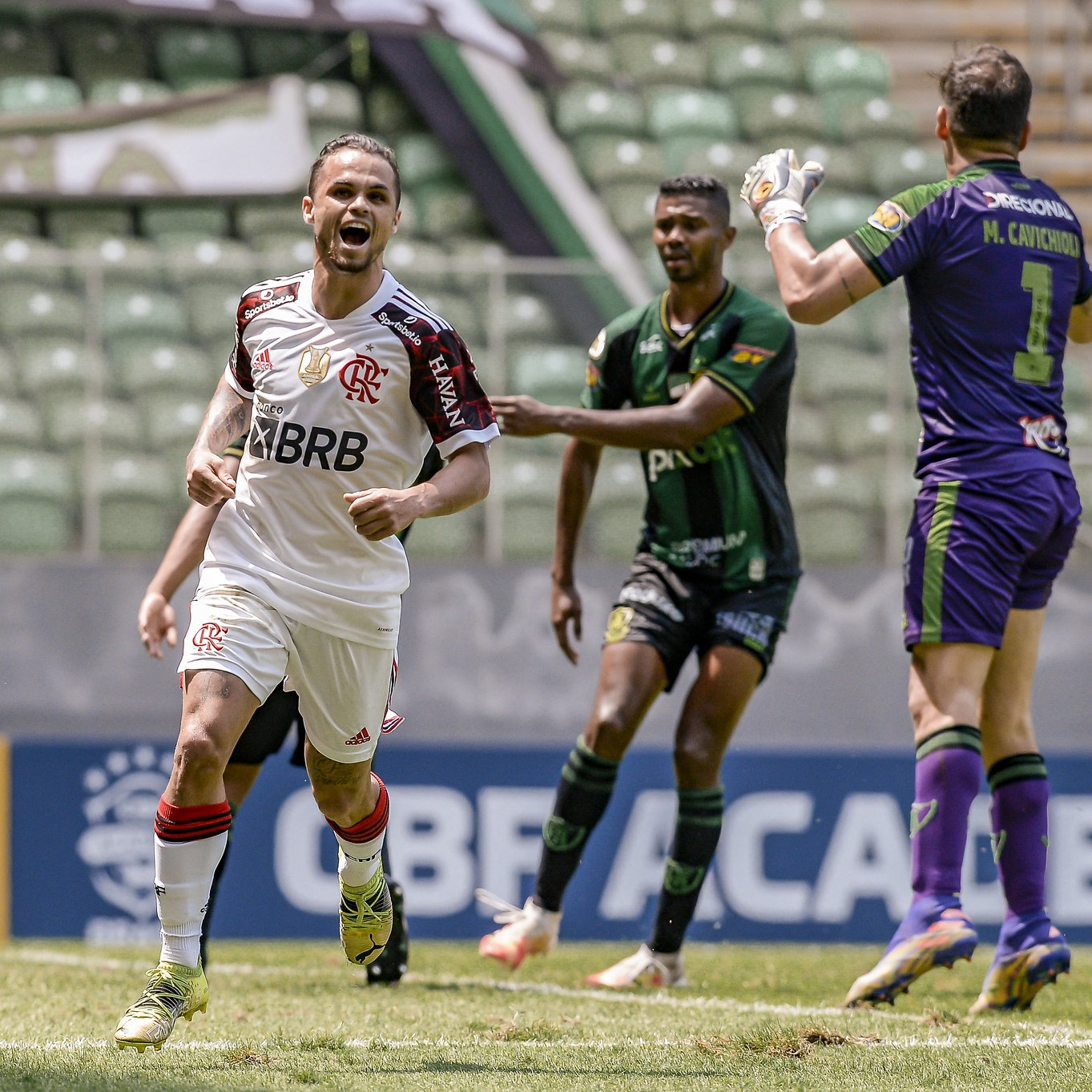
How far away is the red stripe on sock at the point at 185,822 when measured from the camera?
3.77 meters

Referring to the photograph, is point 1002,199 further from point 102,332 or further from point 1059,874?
point 102,332

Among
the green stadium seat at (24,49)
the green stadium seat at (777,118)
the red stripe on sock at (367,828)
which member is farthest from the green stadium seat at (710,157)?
the red stripe on sock at (367,828)

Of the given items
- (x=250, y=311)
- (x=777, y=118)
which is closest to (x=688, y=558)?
(x=250, y=311)

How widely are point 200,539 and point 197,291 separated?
520 cm

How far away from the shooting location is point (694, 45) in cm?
1355

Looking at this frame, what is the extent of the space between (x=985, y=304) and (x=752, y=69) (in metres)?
9.19

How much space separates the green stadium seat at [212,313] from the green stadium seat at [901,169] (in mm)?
5259

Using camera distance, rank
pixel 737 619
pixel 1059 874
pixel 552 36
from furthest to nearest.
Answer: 1. pixel 552 36
2. pixel 1059 874
3. pixel 737 619

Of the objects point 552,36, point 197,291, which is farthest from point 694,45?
point 197,291

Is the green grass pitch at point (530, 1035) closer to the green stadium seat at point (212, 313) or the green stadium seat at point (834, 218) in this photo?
the green stadium seat at point (212, 313)

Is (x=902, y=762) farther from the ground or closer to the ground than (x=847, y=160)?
closer to the ground

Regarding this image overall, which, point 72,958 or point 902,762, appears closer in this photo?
point 72,958

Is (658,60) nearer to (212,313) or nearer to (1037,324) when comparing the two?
(212,313)

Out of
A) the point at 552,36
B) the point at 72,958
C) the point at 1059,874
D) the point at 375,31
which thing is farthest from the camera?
the point at 552,36
